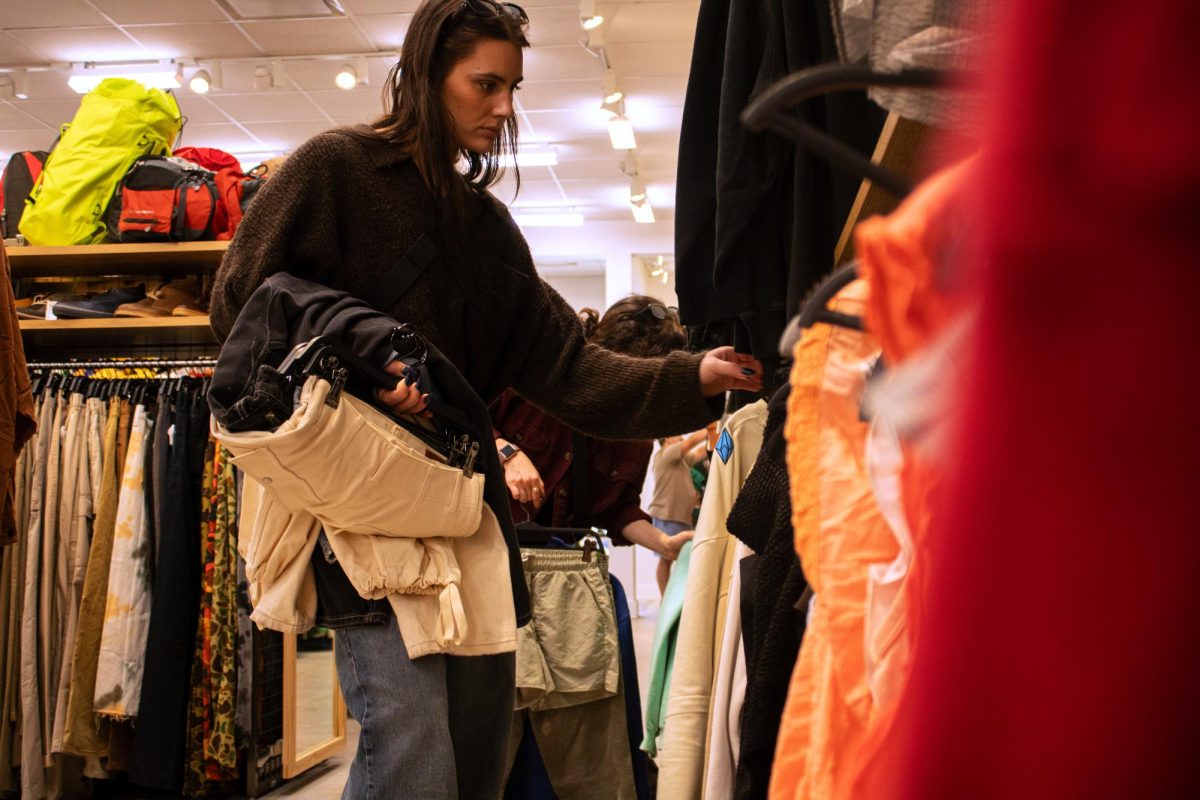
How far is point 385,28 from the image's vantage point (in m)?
6.02

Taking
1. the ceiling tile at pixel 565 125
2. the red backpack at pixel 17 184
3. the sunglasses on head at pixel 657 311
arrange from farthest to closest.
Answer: the ceiling tile at pixel 565 125
the red backpack at pixel 17 184
the sunglasses on head at pixel 657 311

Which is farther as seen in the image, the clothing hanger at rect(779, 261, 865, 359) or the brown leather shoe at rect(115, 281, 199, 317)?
the brown leather shoe at rect(115, 281, 199, 317)

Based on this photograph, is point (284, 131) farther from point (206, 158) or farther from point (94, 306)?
point (94, 306)

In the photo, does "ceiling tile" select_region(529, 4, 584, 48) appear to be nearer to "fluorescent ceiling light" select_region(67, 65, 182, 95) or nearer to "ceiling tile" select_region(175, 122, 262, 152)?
"fluorescent ceiling light" select_region(67, 65, 182, 95)

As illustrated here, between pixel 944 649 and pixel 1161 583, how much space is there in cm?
5

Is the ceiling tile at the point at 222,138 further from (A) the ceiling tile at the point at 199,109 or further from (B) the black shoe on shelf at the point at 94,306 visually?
(B) the black shoe on shelf at the point at 94,306

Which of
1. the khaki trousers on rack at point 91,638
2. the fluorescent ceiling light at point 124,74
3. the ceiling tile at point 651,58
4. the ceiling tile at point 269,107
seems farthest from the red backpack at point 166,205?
the ceiling tile at point 269,107

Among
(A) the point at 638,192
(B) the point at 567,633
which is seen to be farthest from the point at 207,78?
(B) the point at 567,633

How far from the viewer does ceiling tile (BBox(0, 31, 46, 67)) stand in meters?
6.12

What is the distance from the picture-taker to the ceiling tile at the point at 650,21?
5766mm

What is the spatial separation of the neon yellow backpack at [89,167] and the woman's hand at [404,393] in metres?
2.72

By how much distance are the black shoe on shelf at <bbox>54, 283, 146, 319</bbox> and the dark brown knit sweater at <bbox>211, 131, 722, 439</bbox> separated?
87.9 inches

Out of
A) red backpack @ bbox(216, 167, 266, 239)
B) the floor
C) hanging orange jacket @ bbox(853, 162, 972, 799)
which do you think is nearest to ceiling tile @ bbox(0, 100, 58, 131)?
red backpack @ bbox(216, 167, 266, 239)

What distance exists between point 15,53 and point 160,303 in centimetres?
368
